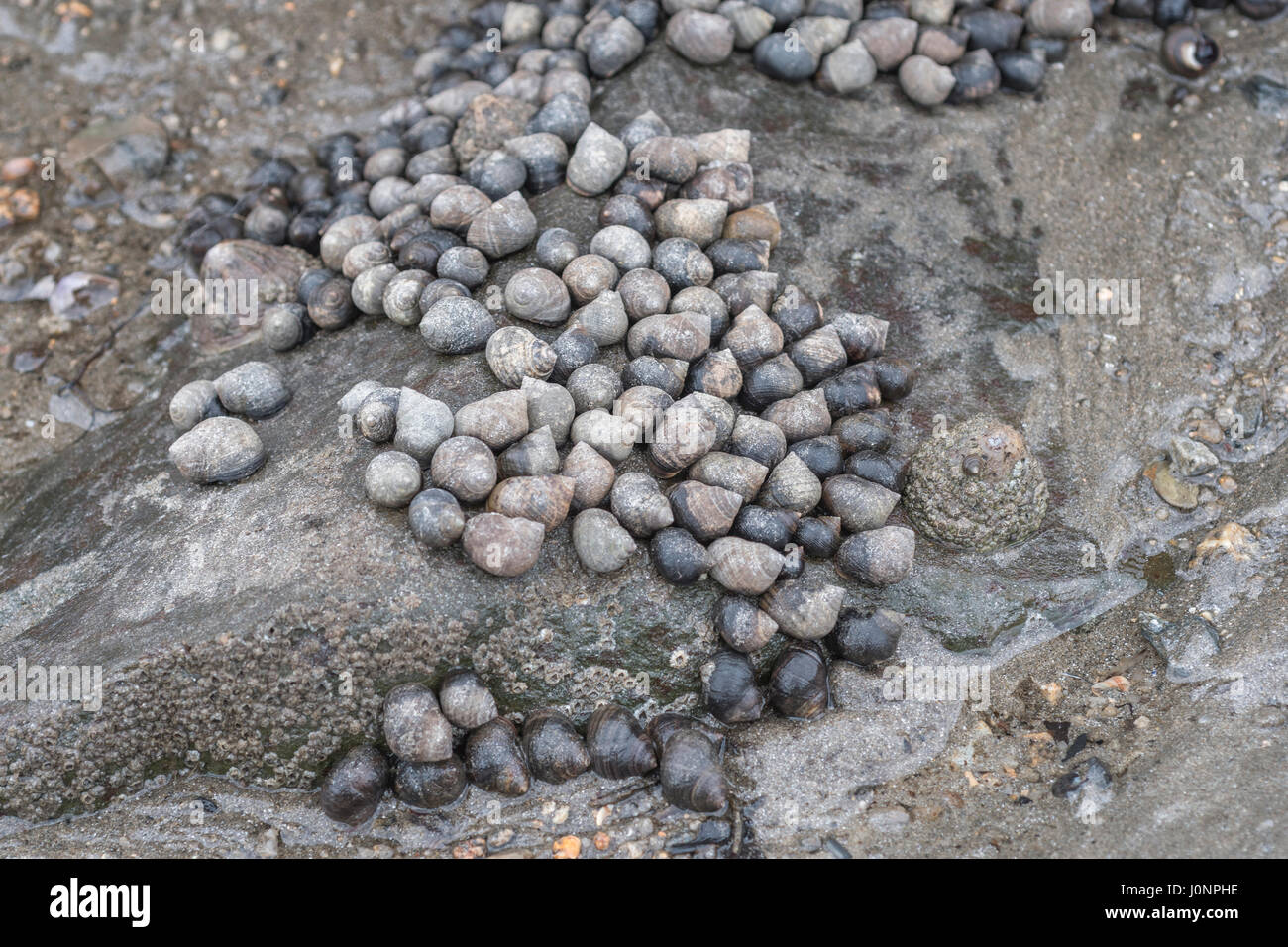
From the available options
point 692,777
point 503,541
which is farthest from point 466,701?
point 692,777

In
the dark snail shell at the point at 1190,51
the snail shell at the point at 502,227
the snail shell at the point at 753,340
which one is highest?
the dark snail shell at the point at 1190,51

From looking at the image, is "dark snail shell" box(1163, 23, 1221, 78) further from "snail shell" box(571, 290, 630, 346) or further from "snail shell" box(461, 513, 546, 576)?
"snail shell" box(461, 513, 546, 576)

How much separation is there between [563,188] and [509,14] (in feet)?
5.47

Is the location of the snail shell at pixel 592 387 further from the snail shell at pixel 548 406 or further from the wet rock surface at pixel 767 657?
the wet rock surface at pixel 767 657

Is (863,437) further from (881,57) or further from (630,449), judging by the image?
(881,57)

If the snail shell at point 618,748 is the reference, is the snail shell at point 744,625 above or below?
above

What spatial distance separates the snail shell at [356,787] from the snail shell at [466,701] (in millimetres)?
341

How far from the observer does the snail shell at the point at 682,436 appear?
3984 millimetres

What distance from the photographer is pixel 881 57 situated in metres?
5.56

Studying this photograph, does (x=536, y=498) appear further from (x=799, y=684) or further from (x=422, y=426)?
(x=799, y=684)

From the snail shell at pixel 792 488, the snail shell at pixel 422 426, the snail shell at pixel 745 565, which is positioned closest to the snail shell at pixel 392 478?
the snail shell at pixel 422 426

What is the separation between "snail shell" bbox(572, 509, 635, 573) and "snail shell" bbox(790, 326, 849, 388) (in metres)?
1.20

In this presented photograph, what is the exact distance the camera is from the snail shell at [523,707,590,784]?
12.2ft

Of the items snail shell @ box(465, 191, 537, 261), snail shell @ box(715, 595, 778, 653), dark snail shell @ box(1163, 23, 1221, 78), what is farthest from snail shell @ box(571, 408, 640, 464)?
dark snail shell @ box(1163, 23, 1221, 78)
